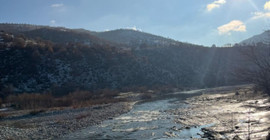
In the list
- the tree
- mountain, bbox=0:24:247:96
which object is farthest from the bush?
the tree

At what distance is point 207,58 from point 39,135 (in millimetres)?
109250

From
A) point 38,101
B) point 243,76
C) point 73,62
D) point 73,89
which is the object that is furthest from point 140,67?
point 243,76

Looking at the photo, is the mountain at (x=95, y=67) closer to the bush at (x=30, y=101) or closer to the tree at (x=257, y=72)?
the bush at (x=30, y=101)

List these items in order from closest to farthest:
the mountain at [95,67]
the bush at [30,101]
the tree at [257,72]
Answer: the tree at [257,72]
the bush at [30,101]
the mountain at [95,67]

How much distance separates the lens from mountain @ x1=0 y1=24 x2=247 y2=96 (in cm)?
7031

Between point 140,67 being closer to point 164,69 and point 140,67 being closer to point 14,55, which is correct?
point 164,69

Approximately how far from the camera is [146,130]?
21672 mm

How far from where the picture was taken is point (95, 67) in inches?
3413

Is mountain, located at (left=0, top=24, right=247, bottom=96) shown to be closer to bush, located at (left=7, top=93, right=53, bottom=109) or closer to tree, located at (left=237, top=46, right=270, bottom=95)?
bush, located at (left=7, top=93, right=53, bottom=109)

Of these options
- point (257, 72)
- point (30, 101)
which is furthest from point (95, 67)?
point (257, 72)

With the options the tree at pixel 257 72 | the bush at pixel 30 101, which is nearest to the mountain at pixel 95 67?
the bush at pixel 30 101

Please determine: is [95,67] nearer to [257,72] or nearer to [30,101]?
[30,101]

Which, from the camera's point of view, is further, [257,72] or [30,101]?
[30,101]

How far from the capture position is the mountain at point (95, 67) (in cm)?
7031
